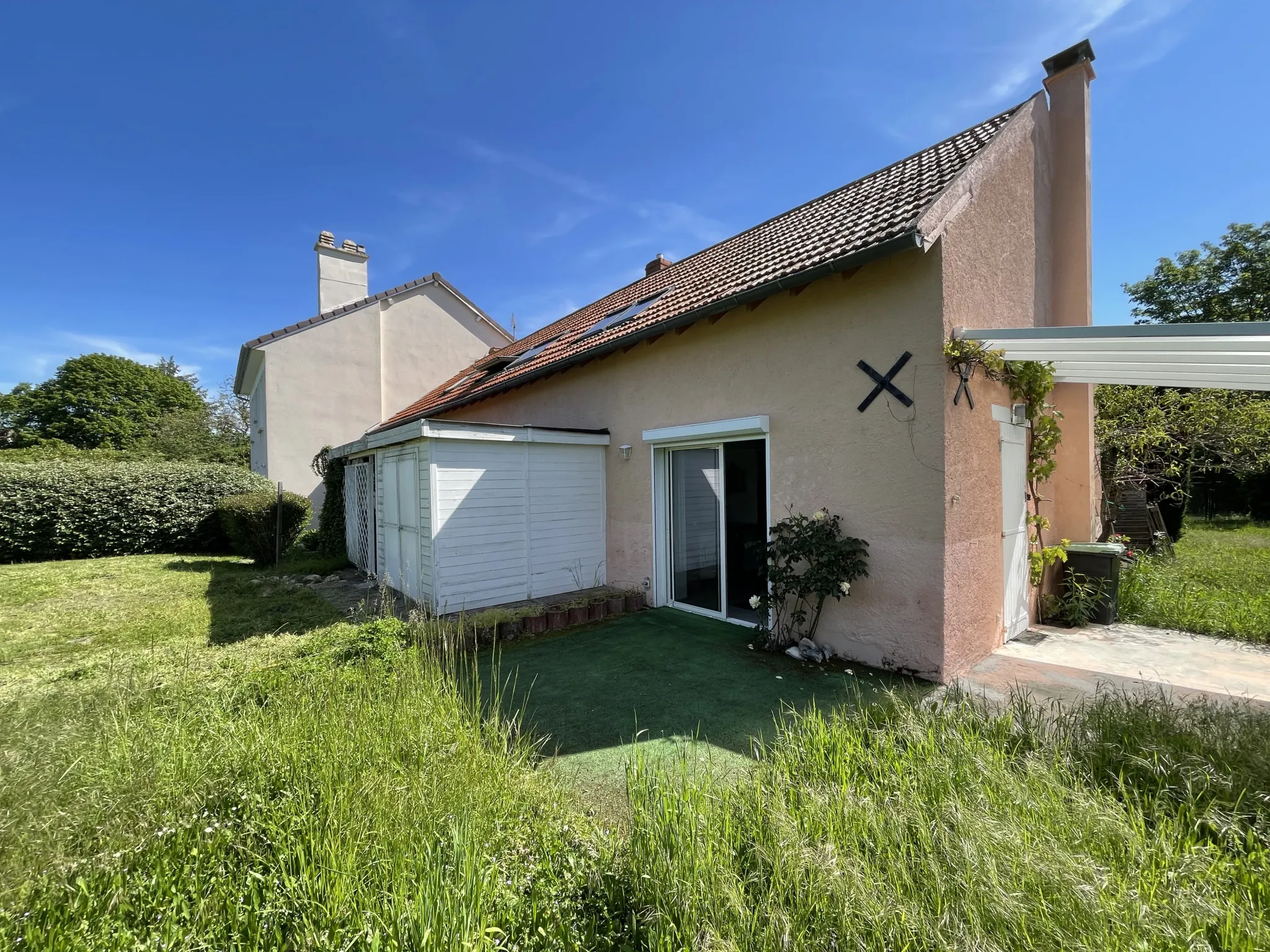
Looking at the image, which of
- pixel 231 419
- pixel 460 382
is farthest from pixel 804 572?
pixel 231 419

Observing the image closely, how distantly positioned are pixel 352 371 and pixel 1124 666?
22054 mm

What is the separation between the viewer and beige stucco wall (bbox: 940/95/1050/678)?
576 centimetres

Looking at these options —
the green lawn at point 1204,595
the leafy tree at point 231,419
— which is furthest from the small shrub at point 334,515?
the leafy tree at point 231,419

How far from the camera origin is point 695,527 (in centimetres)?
880

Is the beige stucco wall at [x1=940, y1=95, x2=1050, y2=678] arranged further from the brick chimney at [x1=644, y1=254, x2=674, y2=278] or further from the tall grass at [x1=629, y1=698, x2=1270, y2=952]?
the brick chimney at [x1=644, y1=254, x2=674, y2=278]

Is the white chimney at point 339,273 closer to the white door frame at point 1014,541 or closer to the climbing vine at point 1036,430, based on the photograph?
the climbing vine at point 1036,430

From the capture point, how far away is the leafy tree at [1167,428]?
405 inches

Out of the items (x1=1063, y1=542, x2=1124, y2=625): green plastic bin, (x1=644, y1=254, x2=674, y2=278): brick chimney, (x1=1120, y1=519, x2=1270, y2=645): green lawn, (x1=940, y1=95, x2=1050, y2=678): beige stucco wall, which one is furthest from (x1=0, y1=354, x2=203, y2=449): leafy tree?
(x1=1120, y1=519, x2=1270, y2=645): green lawn

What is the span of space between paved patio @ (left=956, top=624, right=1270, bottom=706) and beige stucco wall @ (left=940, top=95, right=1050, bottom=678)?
1.19 feet

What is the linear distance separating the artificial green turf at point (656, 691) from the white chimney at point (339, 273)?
738 inches

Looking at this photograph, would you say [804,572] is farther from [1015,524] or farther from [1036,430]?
[1036,430]

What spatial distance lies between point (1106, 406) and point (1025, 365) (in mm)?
5901

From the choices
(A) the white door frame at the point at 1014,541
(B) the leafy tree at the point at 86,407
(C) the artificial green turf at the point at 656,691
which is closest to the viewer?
(C) the artificial green turf at the point at 656,691

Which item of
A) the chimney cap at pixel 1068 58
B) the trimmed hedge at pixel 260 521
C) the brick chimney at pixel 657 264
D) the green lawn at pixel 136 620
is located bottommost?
the green lawn at pixel 136 620
